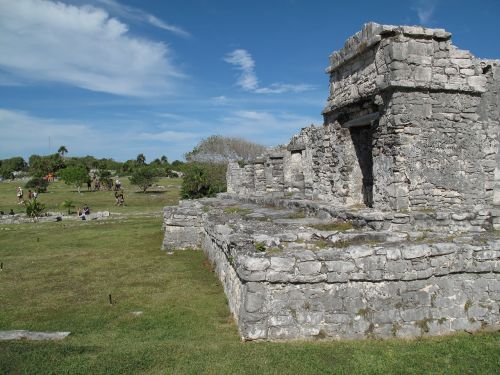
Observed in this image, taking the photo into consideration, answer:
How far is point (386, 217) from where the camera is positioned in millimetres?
6852

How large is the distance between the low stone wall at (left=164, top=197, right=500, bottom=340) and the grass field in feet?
0.75

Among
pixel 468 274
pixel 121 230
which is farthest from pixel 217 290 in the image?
pixel 121 230

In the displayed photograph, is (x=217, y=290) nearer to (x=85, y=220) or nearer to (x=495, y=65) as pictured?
(x=495, y=65)

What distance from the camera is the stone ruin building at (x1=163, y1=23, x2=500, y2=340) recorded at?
559cm

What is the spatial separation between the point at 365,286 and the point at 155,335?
3.02 metres

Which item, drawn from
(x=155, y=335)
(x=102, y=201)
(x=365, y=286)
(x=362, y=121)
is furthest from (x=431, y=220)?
(x=102, y=201)

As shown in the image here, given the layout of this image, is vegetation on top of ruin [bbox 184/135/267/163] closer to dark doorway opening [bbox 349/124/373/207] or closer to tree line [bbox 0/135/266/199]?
tree line [bbox 0/135/266/199]

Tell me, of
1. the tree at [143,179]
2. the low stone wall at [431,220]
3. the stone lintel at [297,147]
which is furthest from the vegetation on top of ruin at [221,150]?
the low stone wall at [431,220]

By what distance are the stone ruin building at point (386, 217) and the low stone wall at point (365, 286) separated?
0.01 metres

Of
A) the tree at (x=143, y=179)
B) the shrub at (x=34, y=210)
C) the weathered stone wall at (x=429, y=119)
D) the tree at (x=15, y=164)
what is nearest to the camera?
the weathered stone wall at (x=429, y=119)

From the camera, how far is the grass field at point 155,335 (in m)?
4.77

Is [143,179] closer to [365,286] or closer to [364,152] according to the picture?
[364,152]

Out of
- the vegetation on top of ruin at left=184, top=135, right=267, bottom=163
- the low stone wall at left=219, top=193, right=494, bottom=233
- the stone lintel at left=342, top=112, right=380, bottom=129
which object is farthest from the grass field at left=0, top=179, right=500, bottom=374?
the vegetation on top of ruin at left=184, top=135, right=267, bottom=163

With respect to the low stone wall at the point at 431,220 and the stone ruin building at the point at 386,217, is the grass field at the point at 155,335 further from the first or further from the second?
the low stone wall at the point at 431,220
